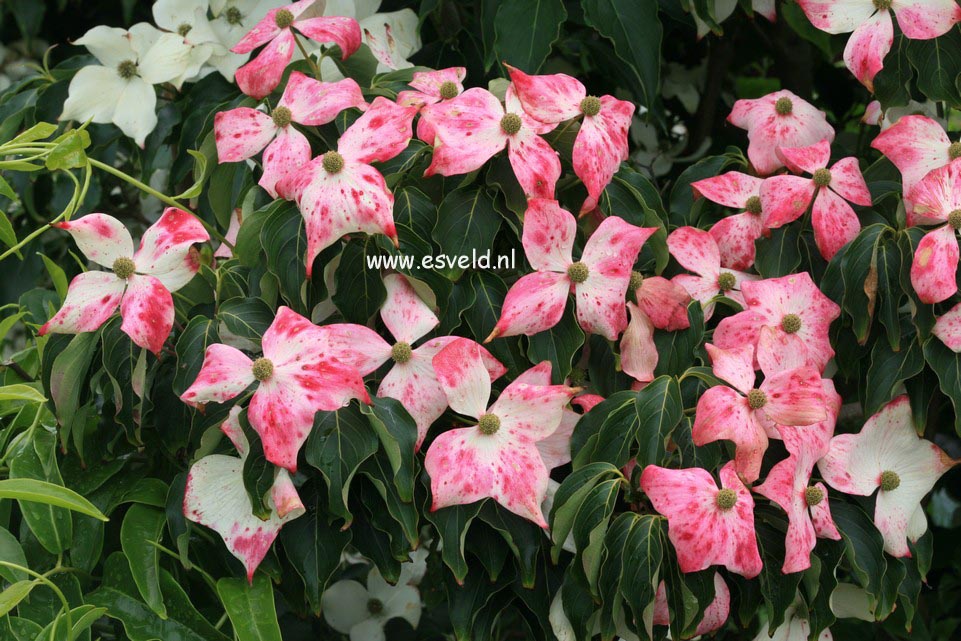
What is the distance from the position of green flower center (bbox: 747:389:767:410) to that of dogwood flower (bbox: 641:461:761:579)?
0.21 feet

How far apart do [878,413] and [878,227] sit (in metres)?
0.15

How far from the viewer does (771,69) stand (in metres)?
1.69

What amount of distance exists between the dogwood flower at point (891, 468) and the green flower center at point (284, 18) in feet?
1.87

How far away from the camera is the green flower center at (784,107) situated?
981 mm

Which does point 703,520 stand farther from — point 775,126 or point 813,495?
point 775,126

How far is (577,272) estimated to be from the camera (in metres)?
0.77

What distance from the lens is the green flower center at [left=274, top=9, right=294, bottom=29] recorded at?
89 centimetres

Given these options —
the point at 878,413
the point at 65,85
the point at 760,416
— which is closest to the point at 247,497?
the point at 760,416

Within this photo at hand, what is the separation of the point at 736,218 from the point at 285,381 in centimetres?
44

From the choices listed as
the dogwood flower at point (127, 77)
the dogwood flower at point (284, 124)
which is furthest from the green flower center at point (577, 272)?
the dogwood flower at point (127, 77)

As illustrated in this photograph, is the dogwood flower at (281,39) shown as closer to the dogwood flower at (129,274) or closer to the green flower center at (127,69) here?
the dogwood flower at (129,274)

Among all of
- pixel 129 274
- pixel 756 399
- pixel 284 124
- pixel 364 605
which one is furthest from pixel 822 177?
pixel 364 605

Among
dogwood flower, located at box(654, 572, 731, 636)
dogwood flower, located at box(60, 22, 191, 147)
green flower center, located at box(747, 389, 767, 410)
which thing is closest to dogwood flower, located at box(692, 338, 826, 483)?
green flower center, located at box(747, 389, 767, 410)

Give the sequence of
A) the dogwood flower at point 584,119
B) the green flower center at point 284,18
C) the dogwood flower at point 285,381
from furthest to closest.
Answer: the green flower center at point 284,18, the dogwood flower at point 584,119, the dogwood flower at point 285,381
